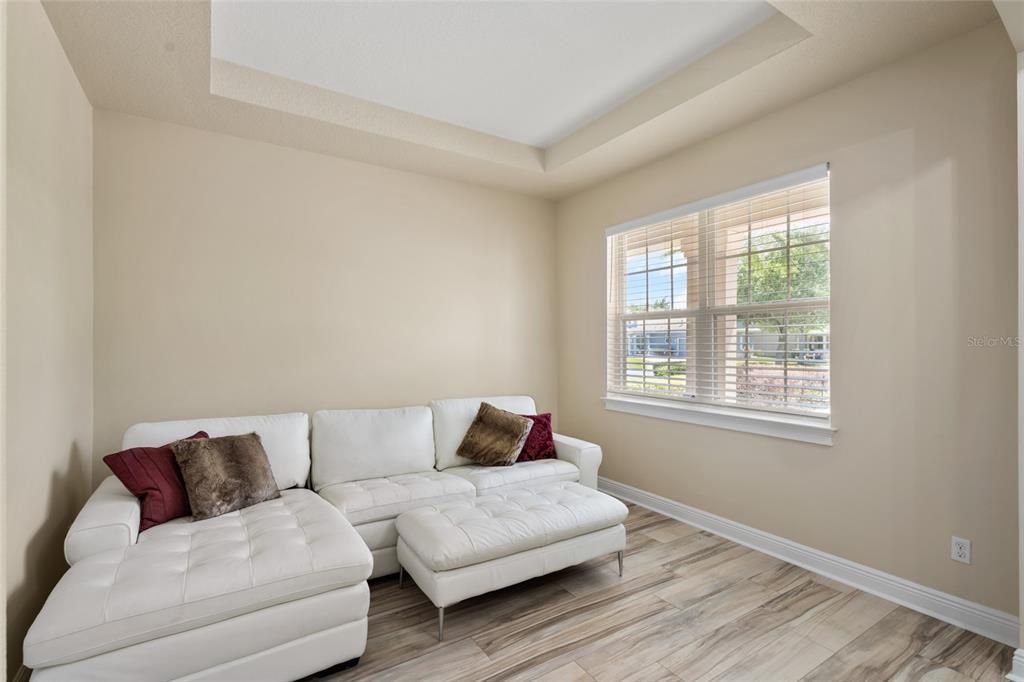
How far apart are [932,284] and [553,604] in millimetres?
2362

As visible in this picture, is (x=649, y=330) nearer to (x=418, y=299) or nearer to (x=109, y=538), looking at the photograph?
(x=418, y=299)

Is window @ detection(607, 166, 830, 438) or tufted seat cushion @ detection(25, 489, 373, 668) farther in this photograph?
window @ detection(607, 166, 830, 438)

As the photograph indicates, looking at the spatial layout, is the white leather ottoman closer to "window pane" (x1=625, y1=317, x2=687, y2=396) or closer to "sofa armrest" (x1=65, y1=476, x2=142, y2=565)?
"sofa armrest" (x1=65, y1=476, x2=142, y2=565)

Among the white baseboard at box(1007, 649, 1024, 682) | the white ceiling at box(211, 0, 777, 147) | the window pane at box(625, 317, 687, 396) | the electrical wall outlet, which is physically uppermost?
the white ceiling at box(211, 0, 777, 147)

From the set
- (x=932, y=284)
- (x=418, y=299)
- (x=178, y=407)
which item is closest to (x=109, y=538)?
(x=178, y=407)

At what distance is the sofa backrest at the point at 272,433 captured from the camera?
2.72m

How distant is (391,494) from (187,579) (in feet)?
3.79

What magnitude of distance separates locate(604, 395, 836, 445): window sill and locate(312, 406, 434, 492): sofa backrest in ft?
5.29

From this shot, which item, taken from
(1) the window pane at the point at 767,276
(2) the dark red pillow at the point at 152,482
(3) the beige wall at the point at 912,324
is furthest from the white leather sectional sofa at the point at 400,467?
(1) the window pane at the point at 767,276

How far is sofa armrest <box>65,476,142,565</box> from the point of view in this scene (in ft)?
6.35

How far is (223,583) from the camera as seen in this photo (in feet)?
5.81

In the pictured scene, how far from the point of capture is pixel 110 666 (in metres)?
1.57

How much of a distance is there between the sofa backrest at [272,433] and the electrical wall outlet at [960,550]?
3.33 metres

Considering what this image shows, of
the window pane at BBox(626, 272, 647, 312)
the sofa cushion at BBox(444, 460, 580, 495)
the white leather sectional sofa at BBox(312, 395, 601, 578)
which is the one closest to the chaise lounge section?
the white leather sectional sofa at BBox(312, 395, 601, 578)
